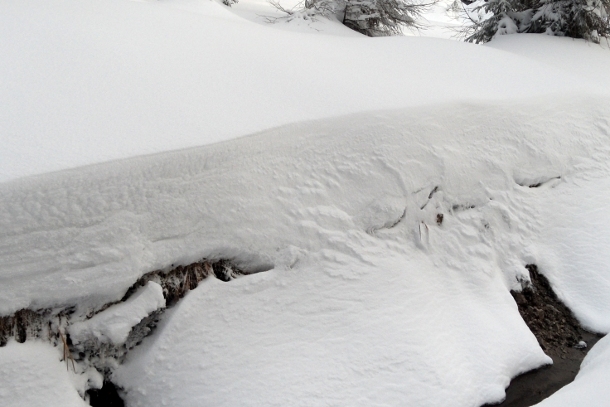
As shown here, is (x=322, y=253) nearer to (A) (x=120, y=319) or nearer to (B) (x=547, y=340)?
(A) (x=120, y=319)

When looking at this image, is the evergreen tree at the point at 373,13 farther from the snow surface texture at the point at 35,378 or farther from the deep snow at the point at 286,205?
the snow surface texture at the point at 35,378

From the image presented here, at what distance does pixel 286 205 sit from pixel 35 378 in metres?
1.50

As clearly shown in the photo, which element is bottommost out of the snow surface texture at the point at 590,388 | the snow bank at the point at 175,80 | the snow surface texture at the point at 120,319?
the snow surface texture at the point at 590,388

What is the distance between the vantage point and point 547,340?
3.52 metres

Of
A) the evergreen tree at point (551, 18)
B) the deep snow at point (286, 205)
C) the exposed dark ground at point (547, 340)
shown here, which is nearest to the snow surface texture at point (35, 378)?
the deep snow at point (286, 205)

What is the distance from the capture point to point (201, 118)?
3053 mm

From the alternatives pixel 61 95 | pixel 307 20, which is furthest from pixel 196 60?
pixel 307 20

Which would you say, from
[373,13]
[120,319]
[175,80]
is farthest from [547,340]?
[373,13]

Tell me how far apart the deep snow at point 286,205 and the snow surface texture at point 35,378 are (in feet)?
0.06

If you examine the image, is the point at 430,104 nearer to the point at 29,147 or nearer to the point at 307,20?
the point at 29,147

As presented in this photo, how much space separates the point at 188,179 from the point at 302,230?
0.71 m

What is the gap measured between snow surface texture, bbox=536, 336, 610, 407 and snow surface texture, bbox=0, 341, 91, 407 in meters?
2.18

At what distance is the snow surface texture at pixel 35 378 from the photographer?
89.8 inches

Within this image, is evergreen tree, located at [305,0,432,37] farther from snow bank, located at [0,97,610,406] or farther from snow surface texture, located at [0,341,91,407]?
snow surface texture, located at [0,341,91,407]
